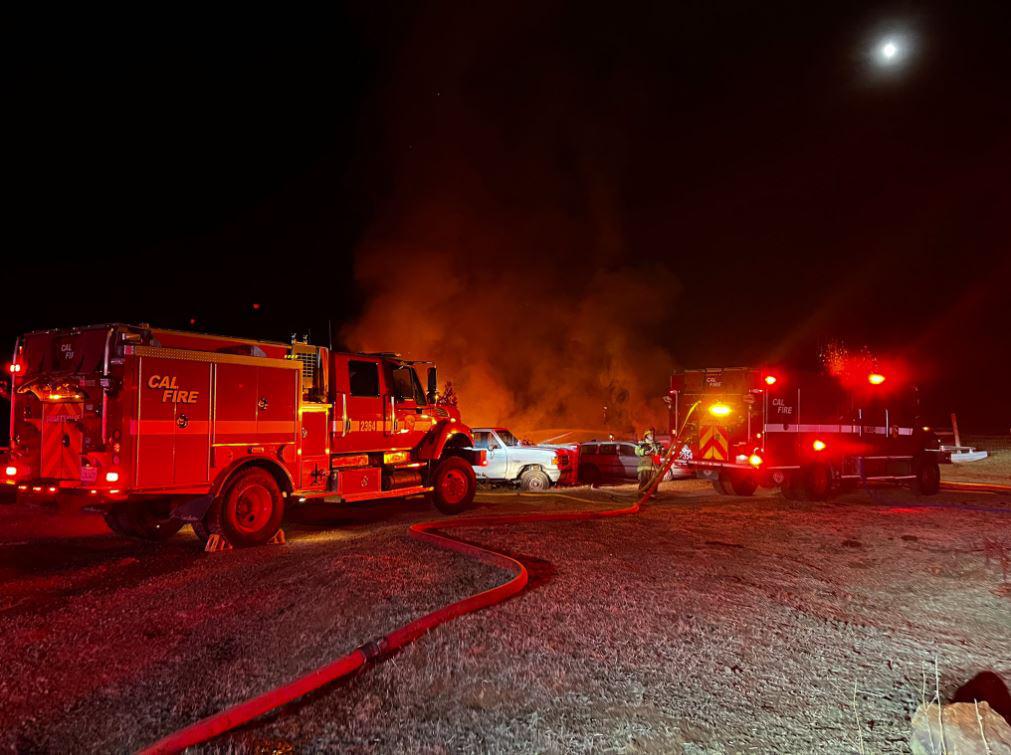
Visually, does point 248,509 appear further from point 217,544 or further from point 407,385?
point 407,385

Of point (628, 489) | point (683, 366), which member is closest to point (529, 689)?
point (628, 489)

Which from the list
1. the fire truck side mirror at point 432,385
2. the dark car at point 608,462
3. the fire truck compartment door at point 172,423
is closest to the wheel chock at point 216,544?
the fire truck compartment door at point 172,423

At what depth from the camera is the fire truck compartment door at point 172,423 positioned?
24.9 feet

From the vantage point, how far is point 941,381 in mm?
54938

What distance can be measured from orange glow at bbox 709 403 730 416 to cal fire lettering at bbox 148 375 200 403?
9379 millimetres

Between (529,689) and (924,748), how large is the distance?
1.90 m

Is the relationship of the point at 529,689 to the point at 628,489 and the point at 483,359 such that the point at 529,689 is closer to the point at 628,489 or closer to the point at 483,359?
the point at 628,489

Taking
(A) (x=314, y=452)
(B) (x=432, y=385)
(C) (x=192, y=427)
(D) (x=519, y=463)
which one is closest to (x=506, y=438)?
(D) (x=519, y=463)

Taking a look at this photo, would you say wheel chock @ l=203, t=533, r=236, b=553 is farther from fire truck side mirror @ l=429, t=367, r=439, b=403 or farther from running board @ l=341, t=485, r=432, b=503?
fire truck side mirror @ l=429, t=367, r=439, b=403

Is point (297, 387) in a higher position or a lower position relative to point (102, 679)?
higher

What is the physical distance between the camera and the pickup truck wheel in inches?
622

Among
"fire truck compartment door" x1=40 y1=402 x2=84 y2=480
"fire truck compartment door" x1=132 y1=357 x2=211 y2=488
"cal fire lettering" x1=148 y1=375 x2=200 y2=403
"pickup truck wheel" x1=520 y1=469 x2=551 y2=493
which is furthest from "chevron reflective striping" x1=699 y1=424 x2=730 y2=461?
"fire truck compartment door" x1=40 y1=402 x2=84 y2=480

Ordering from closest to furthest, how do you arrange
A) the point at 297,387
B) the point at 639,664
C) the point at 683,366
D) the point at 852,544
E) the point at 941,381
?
the point at 639,664
the point at 852,544
the point at 297,387
the point at 683,366
the point at 941,381

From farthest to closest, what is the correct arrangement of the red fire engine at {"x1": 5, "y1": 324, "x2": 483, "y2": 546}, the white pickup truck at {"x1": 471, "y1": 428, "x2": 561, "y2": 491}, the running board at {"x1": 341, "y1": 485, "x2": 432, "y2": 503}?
1. the white pickup truck at {"x1": 471, "y1": 428, "x2": 561, "y2": 491}
2. the running board at {"x1": 341, "y1": 485, "x2": 432, "y2": 503}
3. the red fire engine at {"x1": 5, "y1": 324, "x2": 483, "y2": 546}
